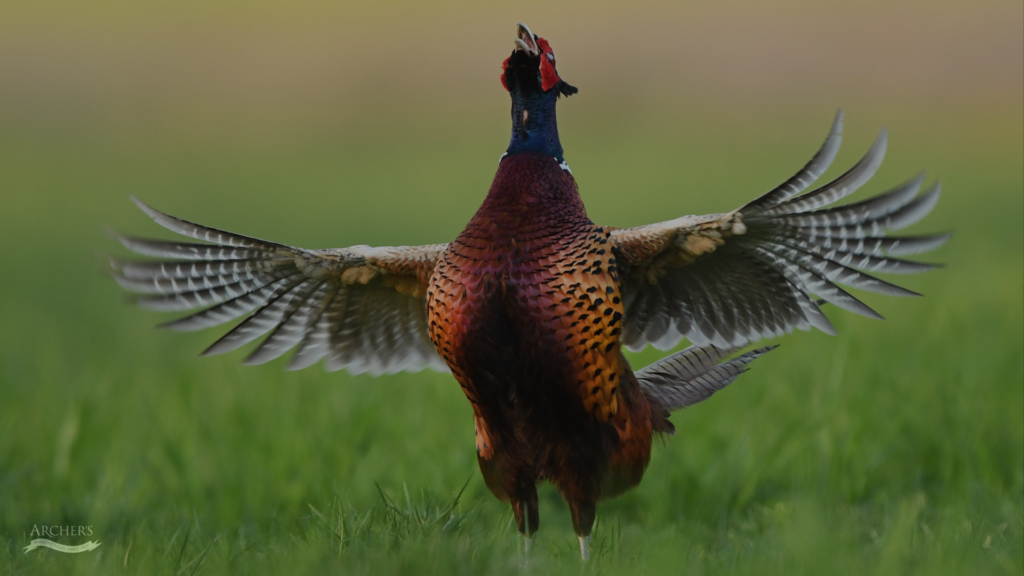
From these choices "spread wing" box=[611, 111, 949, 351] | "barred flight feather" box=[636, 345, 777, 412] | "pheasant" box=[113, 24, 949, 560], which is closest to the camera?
"spread wing" box=[611, 111, 949, 351]

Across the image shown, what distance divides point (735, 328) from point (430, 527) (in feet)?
4.35

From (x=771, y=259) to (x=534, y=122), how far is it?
929mm

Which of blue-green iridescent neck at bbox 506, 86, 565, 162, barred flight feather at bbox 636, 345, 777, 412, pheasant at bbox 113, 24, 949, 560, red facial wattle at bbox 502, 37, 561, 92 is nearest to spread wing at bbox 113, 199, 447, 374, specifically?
pheasant at bbox 113, 24, 949, 560

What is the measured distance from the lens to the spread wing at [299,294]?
12.3 ft

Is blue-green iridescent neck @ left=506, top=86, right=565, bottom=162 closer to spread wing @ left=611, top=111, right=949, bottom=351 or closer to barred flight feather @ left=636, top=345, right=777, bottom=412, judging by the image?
spread wing @ left=611, top=111, right=949, bottom=351

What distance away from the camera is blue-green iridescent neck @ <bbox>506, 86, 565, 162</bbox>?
11.5ft

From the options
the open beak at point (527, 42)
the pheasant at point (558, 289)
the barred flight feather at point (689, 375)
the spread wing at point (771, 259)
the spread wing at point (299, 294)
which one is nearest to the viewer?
the spread wing at point (771, 259)

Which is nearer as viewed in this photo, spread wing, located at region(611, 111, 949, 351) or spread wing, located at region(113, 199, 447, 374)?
spread wing, located at region(611, 111, 949, 351)

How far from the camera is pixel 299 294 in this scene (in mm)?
4020

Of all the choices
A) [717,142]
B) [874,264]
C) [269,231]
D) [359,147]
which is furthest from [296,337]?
[359,147]

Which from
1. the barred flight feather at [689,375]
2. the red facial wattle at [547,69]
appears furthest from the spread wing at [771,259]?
the red facial wattle at [547,69]

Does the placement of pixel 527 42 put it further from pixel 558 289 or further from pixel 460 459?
pixel 460 459

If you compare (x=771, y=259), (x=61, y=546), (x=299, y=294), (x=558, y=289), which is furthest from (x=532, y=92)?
(x=61, y=546)

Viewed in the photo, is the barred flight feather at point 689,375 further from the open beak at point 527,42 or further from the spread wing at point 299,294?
the open beak at point 527,42
